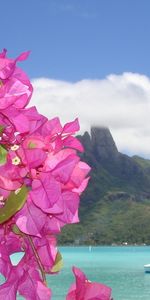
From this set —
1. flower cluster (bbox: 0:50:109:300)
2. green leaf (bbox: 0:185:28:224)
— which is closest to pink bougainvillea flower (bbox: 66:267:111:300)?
flower cluster (bbox: 0:50:109:300)

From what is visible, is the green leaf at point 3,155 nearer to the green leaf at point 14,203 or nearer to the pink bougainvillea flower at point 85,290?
the green leaf at point 14,203

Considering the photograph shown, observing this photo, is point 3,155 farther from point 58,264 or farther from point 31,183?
point 58,264

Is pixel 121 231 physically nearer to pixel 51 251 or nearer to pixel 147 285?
pixel 147 285

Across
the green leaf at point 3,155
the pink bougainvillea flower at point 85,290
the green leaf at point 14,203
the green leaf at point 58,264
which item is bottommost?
the pink bougainvillea flower at point 85,290

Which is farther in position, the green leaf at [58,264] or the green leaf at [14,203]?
the green leaf at [58,264]

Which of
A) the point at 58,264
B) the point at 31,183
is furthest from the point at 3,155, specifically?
the point at 58,264

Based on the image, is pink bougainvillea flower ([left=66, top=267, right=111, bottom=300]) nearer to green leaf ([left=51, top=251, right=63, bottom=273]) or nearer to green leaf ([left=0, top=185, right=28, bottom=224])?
green leaf ([left=51, top=251, right=63, bottom=273])

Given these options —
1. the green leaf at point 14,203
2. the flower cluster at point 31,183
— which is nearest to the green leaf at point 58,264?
the flower cluster at point 31,183
